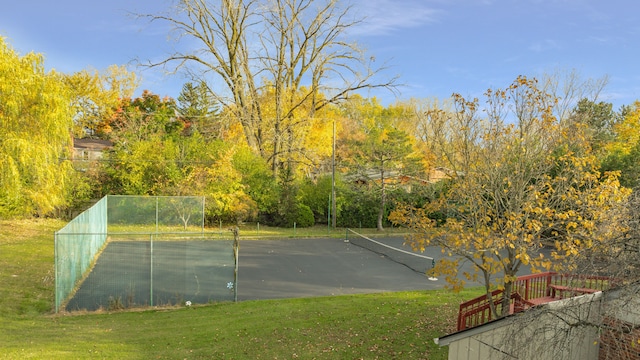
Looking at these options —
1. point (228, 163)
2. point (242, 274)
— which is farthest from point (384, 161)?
point (242, 274)

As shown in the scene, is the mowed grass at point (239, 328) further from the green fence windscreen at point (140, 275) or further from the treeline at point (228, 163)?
the treeline at point (228, 163)

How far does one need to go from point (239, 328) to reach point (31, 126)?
15603mm

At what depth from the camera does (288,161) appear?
34625mm

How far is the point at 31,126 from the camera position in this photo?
19516mm

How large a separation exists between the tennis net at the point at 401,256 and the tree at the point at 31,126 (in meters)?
15.9

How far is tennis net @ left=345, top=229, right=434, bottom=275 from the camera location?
1822 cm

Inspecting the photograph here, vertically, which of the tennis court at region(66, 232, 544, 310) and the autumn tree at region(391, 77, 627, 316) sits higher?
the autumn tree at region(391, 77, 627, 316)

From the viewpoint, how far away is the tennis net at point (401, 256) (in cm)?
1822

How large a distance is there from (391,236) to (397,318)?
1896 centimetres

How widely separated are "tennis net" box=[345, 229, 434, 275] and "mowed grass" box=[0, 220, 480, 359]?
13.3 feet

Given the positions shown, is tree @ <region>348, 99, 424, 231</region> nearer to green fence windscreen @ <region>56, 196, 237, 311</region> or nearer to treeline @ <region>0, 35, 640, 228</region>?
treeline @ <region>0, 35, 640, 228</region>

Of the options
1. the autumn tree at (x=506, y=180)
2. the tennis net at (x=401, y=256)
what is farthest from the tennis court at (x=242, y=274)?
the autumn tree at (x=506, y=180)

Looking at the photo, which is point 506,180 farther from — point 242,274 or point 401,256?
point 401,256

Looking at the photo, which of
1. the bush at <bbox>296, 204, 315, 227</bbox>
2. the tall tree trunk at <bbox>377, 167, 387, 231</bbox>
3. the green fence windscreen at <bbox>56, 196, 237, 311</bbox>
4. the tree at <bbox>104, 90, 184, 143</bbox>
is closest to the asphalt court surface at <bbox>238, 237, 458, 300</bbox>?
the green fence windscreen at <bbox>56, 196, 237, 311</bbox>
